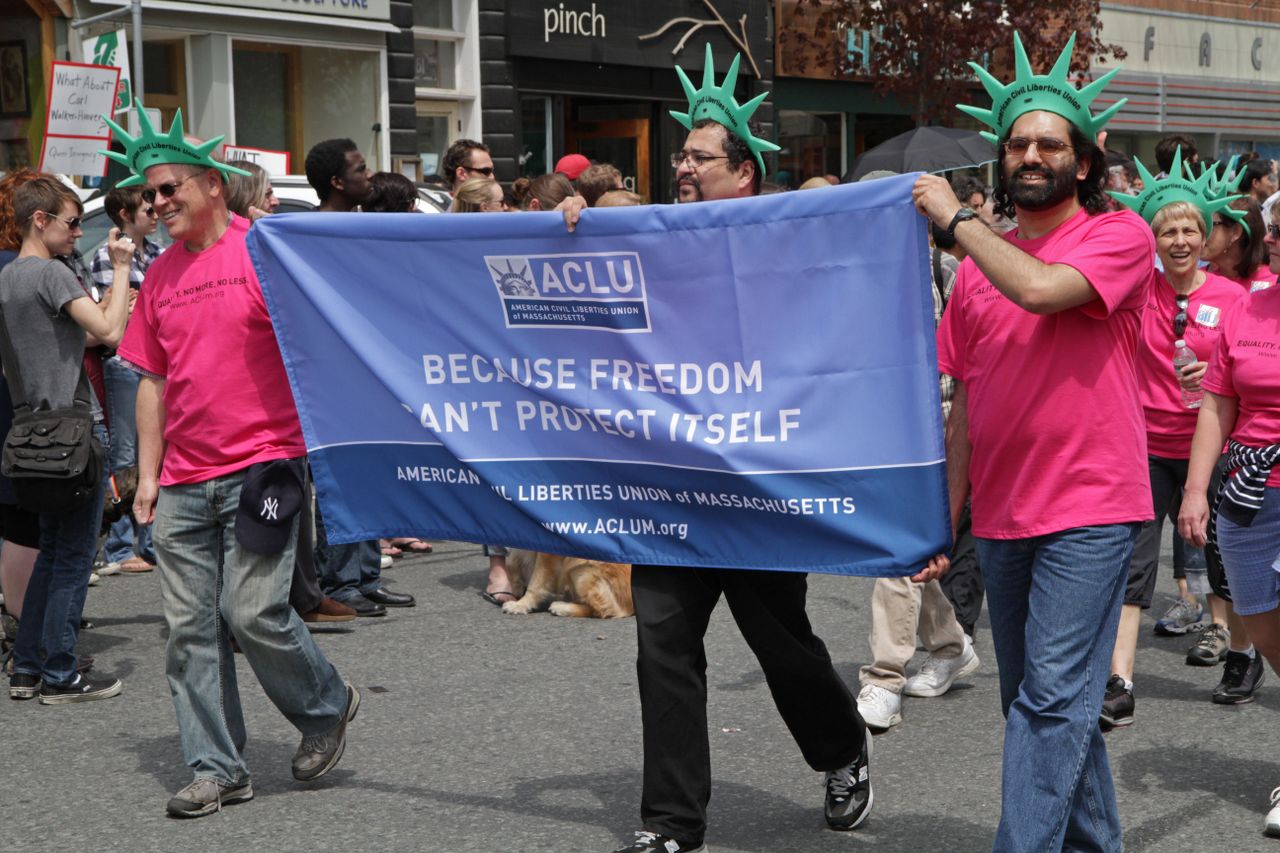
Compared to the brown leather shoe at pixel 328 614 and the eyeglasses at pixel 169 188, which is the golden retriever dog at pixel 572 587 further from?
the eyeglasses at pixel 169 188

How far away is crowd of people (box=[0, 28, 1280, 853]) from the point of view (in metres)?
3.95

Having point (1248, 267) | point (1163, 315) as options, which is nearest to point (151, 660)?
point (1163, 315)

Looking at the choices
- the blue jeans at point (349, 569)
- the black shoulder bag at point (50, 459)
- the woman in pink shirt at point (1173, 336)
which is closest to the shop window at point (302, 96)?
the blue jeans at point (349, 569)

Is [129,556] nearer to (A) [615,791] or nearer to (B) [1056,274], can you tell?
(A) [615,791]

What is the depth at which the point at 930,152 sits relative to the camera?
13945mm

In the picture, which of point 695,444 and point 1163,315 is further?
point 1163,315

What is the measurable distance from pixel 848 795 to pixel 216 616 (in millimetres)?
2022

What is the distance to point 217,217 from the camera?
5.33 metres

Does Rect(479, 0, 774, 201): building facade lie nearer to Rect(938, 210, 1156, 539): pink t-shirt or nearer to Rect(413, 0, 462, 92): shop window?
Rect(413, 0, 462, 92): shop window

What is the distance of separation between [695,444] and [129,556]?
19.1ft

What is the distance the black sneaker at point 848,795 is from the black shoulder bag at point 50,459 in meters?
3.33

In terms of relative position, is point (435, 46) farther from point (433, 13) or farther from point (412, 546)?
point (412, 546)

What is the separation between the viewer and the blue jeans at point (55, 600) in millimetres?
6637

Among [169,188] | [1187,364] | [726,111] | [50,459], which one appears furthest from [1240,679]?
[50,459]
